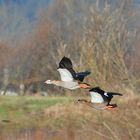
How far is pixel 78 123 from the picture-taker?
26.8 ft

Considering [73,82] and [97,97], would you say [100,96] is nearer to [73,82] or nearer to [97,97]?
[97,97]

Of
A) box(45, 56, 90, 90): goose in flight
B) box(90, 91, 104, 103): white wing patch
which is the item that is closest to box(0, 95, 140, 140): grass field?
box(90, 91, 104, 103): white wing patch

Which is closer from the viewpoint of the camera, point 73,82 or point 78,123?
point 73,82

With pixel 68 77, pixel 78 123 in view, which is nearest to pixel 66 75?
pixel 68 77

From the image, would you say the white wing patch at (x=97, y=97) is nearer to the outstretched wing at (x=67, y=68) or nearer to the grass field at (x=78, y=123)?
the outstretched wing at (x=67, y=68)

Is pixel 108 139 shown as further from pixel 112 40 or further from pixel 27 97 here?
pixel 27 97

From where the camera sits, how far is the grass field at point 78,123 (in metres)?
6.20

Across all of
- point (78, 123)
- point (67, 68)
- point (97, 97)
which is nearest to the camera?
point (67, 68)

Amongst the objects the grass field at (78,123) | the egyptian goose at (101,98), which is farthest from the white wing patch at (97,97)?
the grass field at (78,123)

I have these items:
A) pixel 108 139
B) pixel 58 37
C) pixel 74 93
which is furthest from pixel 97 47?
pixel 58 37

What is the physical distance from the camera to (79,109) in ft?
24.3

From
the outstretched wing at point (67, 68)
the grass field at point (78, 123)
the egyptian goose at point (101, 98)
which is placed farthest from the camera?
the grass field at point (78, 123)

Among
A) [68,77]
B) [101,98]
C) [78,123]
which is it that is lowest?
[78,123]

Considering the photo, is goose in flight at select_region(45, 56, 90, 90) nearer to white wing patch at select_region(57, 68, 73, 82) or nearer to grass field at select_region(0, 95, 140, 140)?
white wing patch at select_region(57, 68, 73, 82)
